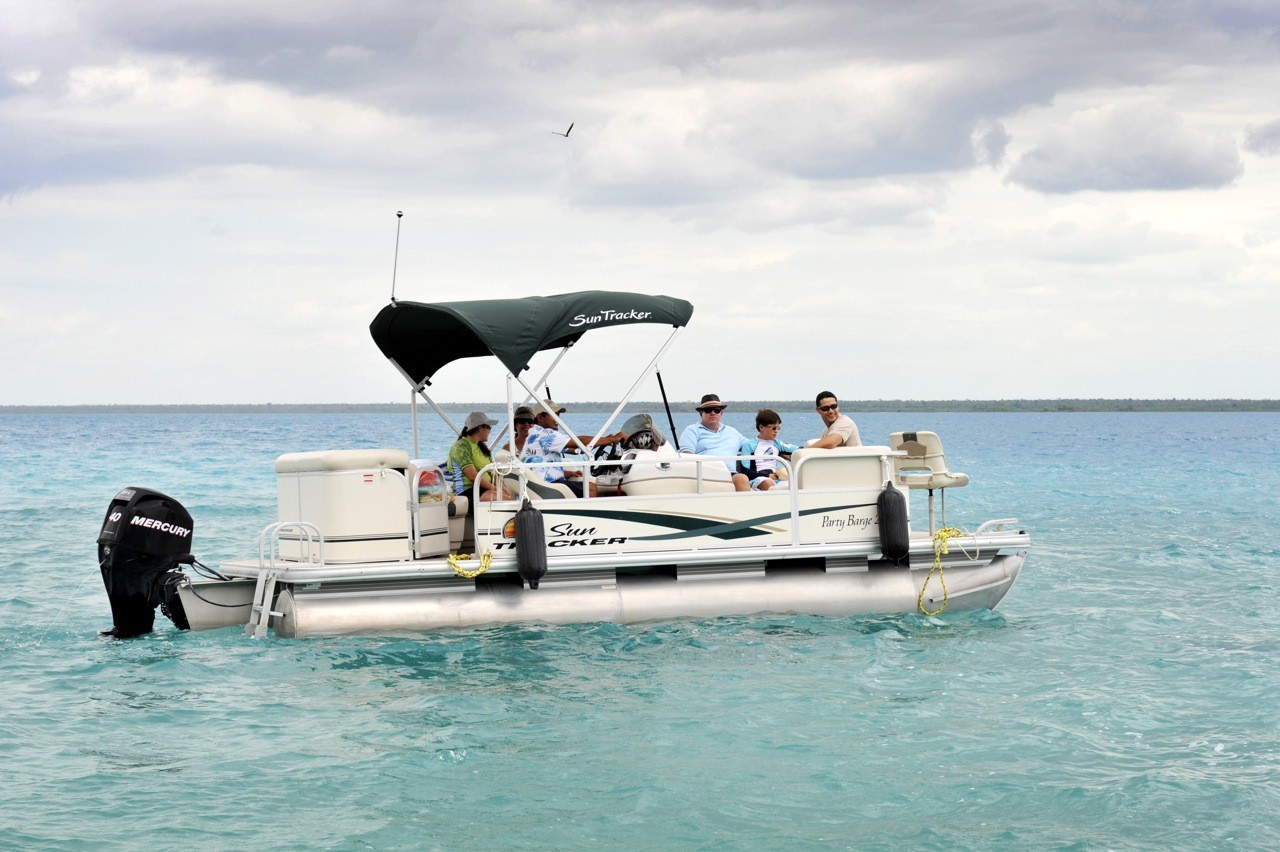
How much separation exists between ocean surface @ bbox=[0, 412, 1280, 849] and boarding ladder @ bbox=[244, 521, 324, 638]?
0.65ft

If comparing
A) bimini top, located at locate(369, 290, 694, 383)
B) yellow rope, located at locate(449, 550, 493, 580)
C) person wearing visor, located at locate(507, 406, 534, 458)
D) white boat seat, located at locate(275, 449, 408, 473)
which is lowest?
yellow rope, located at locate(449, 550, 493, 580)

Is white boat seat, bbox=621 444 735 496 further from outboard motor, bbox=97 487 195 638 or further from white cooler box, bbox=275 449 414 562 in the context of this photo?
outboard motor, bbox=97 487 195 638

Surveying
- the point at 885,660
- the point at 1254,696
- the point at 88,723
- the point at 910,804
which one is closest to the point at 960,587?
the point at 885,660

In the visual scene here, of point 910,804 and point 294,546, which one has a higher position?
point 294,546

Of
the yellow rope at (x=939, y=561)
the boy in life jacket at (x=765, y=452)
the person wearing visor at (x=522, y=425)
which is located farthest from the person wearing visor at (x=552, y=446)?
the yellow rope at (x=939, y=561)

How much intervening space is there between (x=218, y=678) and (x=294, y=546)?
4.49 feet

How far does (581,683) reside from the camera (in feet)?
30.4

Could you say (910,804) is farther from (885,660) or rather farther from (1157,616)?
(1157,616)

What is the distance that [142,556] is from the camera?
33.4 ft

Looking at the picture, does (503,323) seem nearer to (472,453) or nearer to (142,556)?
(472,453)

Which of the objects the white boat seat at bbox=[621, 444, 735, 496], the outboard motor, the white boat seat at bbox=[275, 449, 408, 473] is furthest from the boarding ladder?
the white boat seat at bbox=[621, 444, 735, 496]

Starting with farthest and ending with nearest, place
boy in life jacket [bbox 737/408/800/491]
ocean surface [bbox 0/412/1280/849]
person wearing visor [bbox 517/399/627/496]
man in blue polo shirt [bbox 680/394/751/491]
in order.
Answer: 1. boy in life jacket [bbox 737/408/800/491]
2. man in blue polo shirt [bbox 680/394/751/491]
3. person wearing visor [bbox 517/399/627/496]
4. ocean surface [bbox 0/412/1280/849]

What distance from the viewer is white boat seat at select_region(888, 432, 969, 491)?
11430 millimetres

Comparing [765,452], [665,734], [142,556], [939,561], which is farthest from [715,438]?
[142,556]
